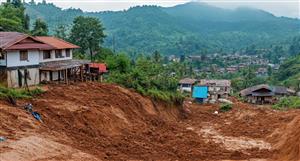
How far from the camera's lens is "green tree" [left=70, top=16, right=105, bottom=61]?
1905 inches

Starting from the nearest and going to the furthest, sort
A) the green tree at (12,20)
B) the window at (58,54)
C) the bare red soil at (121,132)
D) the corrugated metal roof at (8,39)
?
1. the bare red soil at (121,132)
2. the corrugated metal roof at (8,39)
3. the window at (58,54)
4. the green tree at (12,20)

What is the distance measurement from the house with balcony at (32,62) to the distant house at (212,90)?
24663mm

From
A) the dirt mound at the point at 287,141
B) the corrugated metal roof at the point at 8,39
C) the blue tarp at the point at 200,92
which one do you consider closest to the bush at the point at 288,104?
the blue tarp at the point at 200,92

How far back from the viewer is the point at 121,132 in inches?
1029

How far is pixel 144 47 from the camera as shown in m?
141

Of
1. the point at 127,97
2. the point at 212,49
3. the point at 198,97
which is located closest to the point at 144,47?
the point at 212,49

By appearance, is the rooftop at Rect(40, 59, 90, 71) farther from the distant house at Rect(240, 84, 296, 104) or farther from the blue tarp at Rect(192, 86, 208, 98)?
the distant house at Rect(240, 84, 296, 104)

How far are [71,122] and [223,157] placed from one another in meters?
8.93

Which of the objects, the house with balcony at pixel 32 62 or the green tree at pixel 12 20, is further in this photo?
the green tree at pixel 12 20

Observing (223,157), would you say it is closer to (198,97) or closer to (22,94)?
(22,94)

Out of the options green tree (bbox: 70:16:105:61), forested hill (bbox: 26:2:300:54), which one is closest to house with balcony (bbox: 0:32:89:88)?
green tree (bbox: 70:16:105:61)

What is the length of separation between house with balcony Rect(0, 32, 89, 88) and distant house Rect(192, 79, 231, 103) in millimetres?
24663

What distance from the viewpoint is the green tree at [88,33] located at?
48375 mm

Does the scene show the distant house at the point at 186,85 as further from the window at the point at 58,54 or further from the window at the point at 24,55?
the window at the point at 24,55
